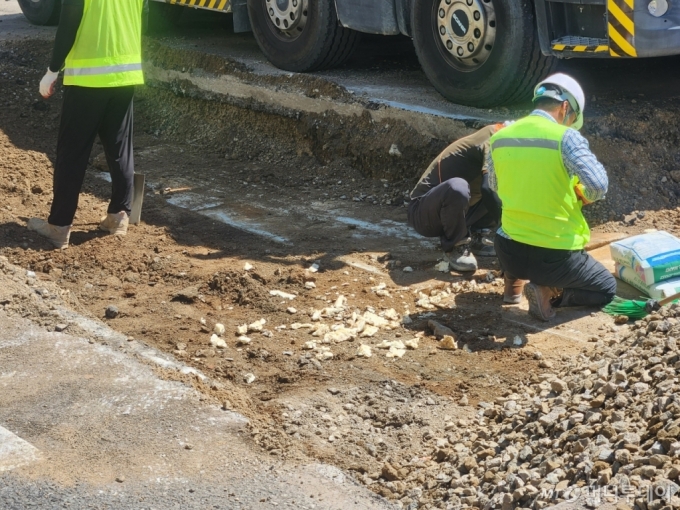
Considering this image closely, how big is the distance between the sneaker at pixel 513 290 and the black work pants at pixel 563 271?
77 mm

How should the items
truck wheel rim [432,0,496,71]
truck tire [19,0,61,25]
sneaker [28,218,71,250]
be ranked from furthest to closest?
1. truck tire [19,0,61,25]
2. truck wheel rim [432,0,496,71]
3. sneaker [28,218,71,250]

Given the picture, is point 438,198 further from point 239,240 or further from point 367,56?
point 367,56

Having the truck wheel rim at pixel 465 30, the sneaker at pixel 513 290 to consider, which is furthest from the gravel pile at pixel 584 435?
the truck wheel rim at pixel 465 30

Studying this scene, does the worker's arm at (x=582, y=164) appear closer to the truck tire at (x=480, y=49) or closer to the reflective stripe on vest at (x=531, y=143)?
the reflective stripe on vest at (x=531, y=143)

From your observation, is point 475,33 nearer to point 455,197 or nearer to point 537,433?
point 455,197

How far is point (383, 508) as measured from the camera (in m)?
3.95

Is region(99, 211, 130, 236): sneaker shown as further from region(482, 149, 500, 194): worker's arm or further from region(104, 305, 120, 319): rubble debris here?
region(482, 149, 500, 194): worker's arm

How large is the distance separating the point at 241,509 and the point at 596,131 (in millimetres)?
4330

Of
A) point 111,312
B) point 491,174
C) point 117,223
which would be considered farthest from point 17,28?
point 491,174

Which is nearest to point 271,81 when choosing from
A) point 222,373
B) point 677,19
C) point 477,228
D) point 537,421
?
point 477,228

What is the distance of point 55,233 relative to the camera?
684cm

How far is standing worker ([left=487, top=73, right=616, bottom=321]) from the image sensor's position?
17.3ft

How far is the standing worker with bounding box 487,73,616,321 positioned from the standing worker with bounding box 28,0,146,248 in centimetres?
257

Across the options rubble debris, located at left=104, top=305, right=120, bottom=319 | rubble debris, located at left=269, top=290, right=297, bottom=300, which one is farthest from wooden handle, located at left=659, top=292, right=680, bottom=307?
rubble debris, located at left=104, top=305, right=120, bottom=319
